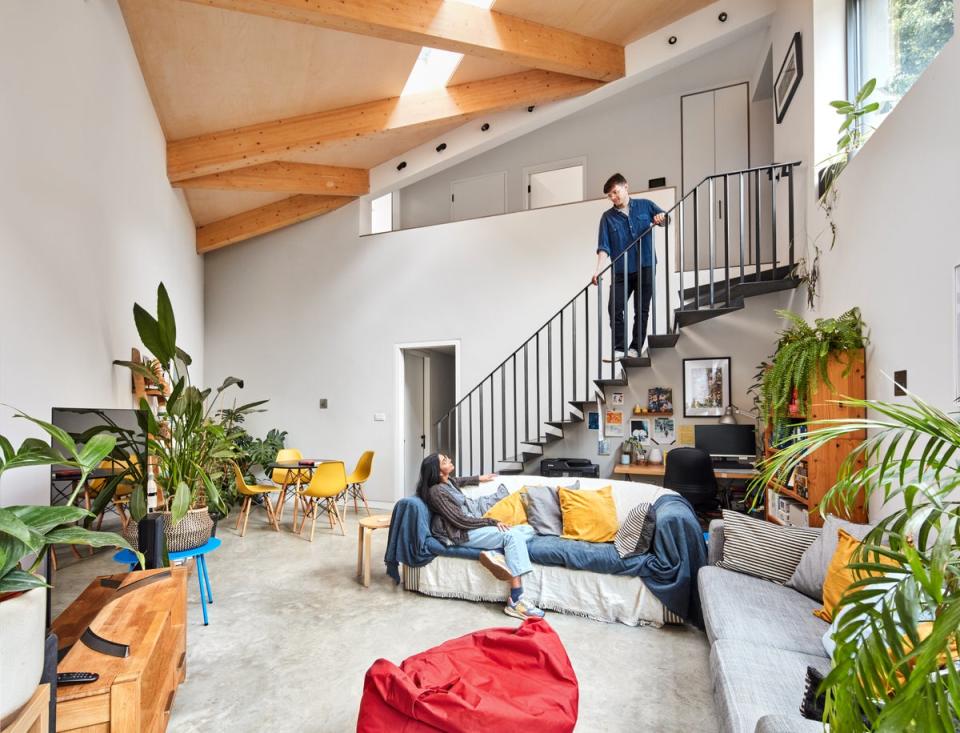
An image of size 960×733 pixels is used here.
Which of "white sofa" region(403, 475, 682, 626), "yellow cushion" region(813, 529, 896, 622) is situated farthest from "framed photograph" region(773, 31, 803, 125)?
"yellow cushion" region(813, 529, 896, 622)

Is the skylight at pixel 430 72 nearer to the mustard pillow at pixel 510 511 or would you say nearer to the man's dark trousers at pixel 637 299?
the man's dark trousers at pixel 637 299

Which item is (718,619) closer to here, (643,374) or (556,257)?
(643,374)

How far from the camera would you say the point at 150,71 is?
4.88 metres

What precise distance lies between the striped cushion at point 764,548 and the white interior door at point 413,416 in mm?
4823

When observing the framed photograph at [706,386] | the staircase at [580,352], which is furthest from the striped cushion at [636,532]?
the framed photograph at [706,386]

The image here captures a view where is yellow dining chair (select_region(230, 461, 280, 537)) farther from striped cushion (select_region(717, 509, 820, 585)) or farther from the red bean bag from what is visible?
striped cushion (select_region(717, 509, 820, 585))

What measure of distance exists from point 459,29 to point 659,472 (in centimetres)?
439

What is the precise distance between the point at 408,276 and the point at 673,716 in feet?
19.5

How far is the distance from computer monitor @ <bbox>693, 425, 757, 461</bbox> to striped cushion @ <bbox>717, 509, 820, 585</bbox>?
238cm

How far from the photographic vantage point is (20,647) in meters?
1.11

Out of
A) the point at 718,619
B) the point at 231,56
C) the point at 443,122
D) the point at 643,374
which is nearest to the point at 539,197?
the point at 443,122

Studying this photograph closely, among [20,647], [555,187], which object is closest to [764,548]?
[20,647]

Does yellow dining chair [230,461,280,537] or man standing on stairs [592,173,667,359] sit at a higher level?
man standing on stairs [592,173,667,359]

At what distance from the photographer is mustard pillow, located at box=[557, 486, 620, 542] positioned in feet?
12.6
